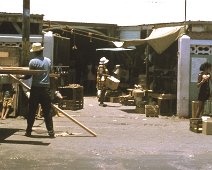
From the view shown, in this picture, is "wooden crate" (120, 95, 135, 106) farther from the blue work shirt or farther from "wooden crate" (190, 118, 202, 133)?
the blue work shirt

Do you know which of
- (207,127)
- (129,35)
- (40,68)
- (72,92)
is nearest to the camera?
(40,68)

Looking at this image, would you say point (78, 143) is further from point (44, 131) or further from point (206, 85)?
point (206, 85)

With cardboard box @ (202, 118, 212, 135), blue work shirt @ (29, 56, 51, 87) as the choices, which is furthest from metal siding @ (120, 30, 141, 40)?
blue work shirt @ (29, 56, 51, 87)

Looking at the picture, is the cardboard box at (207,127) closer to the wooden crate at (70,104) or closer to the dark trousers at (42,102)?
the dark trousers at (42,102)

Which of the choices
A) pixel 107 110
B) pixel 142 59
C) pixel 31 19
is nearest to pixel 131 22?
pixel 142 59

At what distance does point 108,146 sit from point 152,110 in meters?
6.65

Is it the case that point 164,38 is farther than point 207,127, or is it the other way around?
point 164,38

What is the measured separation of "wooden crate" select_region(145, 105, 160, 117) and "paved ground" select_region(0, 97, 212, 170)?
3.85 feet

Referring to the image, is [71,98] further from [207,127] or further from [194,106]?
[207,127]

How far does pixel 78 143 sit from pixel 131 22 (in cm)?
1415

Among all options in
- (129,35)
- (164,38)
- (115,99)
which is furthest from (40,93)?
(129,35)

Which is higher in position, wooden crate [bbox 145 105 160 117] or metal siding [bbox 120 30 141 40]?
metal siding [bbox 120 30 141 40]

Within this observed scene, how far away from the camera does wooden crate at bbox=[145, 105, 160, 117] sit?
56.0 ft

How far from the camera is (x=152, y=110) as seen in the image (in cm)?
1714
